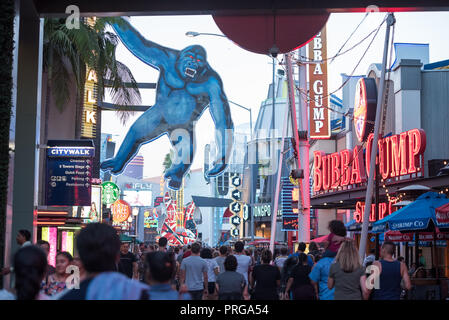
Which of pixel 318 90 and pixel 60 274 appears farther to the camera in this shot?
pixel 318 90

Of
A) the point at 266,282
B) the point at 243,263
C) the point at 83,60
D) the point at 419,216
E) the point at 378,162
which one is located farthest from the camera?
the point at 378,162

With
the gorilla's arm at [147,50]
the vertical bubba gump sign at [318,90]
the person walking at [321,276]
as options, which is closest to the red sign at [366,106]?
the vertical bubba gump sign at [318,90]

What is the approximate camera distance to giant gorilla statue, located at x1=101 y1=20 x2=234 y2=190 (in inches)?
777

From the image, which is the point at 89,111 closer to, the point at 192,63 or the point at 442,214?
the point at 192,63

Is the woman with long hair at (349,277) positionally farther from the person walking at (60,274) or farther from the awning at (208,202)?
the awning at (208,202)

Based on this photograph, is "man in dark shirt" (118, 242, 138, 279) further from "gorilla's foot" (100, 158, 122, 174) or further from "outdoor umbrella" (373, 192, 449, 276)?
"outdoor umbrella" (373, 192, 449, 276)

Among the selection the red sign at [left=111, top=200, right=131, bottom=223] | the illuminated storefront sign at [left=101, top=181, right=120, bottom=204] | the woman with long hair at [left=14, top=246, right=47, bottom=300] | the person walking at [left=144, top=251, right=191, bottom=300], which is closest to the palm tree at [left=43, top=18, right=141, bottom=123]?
the illuminated storefront sign at [left=101, top=181, right=120, bottom=204]

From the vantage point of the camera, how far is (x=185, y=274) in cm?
1327

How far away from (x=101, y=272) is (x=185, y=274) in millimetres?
9273

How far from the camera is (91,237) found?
4152mm

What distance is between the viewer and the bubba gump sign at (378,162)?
3102 centimetres

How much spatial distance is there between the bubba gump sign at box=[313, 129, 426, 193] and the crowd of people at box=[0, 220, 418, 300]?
577 inches

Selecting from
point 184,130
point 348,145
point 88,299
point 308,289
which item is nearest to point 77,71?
point 184,130

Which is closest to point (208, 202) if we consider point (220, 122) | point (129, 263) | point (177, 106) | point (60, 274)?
point (220, 122)
